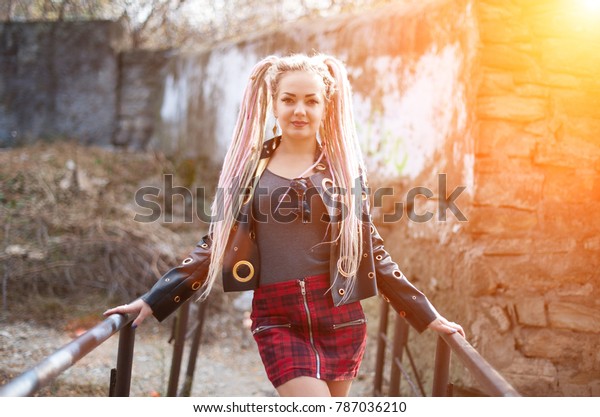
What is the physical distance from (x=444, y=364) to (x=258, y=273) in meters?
0.72

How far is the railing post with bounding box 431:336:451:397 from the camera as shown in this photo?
2.04 m

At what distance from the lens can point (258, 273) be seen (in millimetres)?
1954

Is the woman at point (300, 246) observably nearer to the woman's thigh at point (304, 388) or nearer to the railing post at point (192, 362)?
the woman's thigh at point (304, 388)

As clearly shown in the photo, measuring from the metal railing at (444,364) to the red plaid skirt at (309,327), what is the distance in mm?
314

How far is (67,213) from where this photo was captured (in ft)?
16.5

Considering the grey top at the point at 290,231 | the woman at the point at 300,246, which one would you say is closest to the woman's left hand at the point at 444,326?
the woman at the point at 300,246

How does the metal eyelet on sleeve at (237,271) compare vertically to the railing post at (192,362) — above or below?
above

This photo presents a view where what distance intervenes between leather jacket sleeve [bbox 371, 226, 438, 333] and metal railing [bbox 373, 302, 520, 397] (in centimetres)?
9

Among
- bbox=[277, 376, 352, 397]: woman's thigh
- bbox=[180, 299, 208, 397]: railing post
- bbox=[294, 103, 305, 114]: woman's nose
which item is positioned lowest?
bbox=[180, 299, 208, 397]: railing post

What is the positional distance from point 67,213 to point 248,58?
2.27 meters

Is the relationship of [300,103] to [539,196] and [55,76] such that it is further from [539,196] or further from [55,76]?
[55,76]

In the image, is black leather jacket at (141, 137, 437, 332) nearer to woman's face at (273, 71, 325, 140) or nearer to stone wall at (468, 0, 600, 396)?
woman's face at (273, 71, 325, 140)

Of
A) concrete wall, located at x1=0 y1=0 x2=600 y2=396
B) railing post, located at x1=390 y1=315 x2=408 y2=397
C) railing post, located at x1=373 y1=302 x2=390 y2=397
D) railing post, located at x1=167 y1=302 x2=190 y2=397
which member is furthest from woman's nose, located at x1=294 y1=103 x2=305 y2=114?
railing post, located at x1=373 y1=302 x2=390 y2=397

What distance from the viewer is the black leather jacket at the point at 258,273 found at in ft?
6.37
